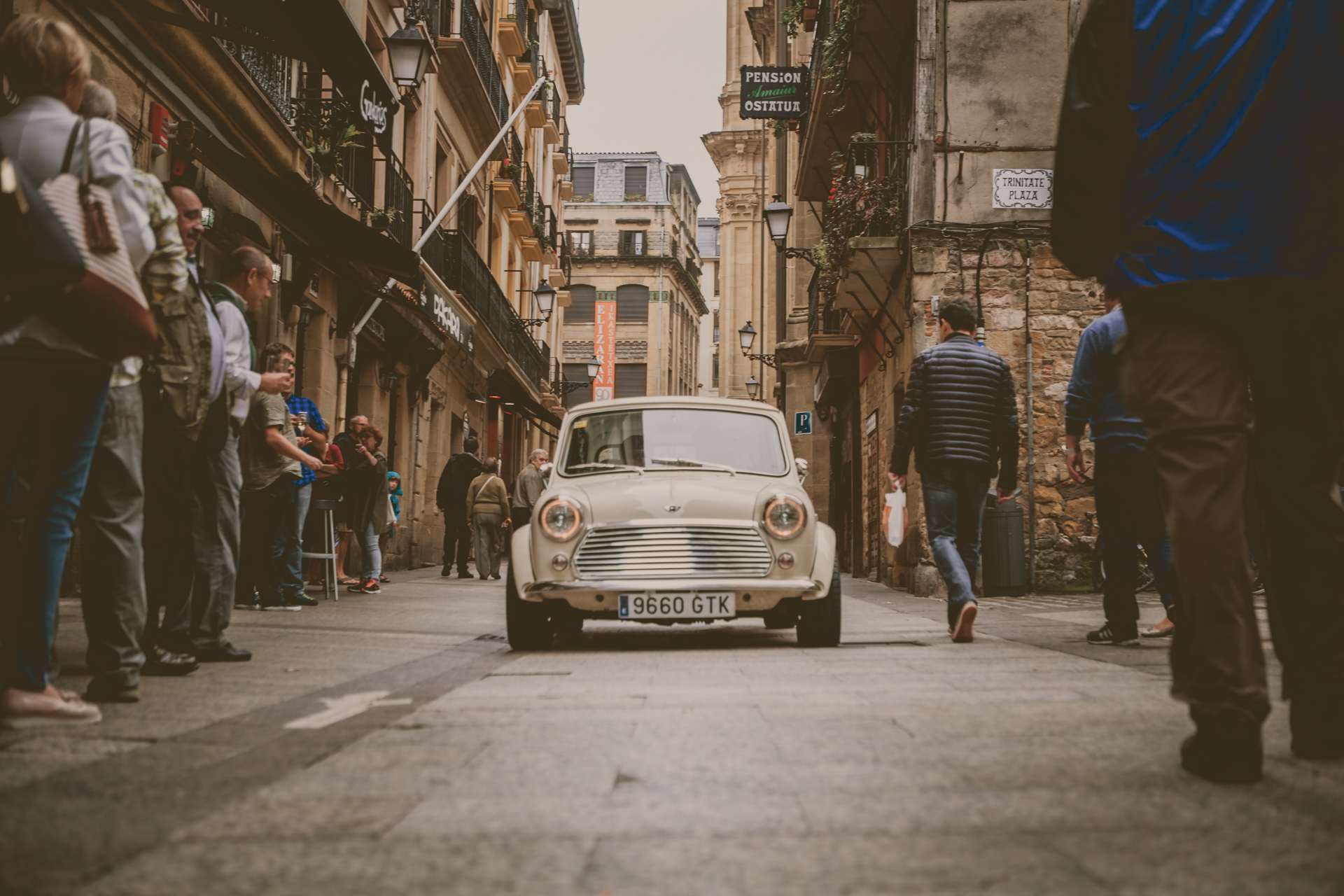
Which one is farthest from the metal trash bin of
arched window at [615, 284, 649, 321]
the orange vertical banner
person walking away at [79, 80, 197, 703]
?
arched window at [615, 284, 649, 321]

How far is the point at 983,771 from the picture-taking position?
9.98ft

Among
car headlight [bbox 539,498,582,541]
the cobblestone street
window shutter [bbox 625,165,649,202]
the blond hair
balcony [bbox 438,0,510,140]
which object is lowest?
the cobblestone street

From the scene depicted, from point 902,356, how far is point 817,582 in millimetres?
10274

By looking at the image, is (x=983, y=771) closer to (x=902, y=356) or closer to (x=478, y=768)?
(x=478, y=768)

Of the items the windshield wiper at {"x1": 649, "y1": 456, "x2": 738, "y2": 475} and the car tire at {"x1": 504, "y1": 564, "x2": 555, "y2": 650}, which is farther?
the windshield wiper at {"x1": 649, "y1": 456, "x2": 738, "y2": 475}

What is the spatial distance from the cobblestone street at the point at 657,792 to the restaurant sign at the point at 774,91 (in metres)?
23.4

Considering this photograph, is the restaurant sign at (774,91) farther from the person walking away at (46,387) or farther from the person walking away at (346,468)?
the person walking away at (46,387)

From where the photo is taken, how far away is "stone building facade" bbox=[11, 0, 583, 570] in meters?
10.8

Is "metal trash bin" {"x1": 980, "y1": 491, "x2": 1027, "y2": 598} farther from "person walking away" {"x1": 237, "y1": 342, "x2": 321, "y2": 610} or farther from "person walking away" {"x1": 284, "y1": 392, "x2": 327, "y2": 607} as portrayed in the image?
"person walking away" {"x1": 237, "y1": 342, "x2": 321, "y2": 610}

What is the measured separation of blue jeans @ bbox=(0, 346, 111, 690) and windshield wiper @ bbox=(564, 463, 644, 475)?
4.41m

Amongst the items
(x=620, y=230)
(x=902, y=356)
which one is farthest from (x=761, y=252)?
(x=620, y=230)

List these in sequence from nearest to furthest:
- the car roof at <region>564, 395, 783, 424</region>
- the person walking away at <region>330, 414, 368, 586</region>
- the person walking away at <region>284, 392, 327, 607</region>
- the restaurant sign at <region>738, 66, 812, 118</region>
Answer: the car roof at <region>564, 395, 783, 424</region> → the person walking away at <region>284, 392, 327, 607</region> → the person walking away at <region>330, 414, 368, 586</region> → the restaurant sign at <region>738, 66, 812, 118</region>

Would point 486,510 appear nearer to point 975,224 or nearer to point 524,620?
point 975,224

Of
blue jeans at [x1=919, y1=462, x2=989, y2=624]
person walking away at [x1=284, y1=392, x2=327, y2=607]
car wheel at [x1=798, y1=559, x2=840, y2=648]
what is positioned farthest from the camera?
person walking away at [x1=284, y1=392, x2=327, y2=607]
